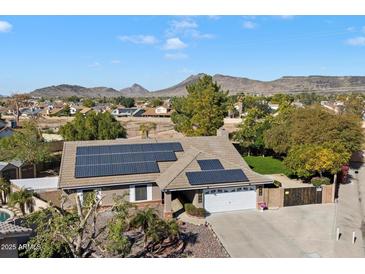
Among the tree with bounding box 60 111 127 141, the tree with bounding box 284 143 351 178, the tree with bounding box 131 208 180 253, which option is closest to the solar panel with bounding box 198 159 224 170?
the tree with bounding box 131 208 180 253

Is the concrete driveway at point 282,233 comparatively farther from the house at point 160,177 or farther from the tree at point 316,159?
the tree at point 316,159

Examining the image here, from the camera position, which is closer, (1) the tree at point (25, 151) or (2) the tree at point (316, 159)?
(2) the tree at point (316, 159)

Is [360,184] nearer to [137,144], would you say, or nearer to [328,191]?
[328,191]

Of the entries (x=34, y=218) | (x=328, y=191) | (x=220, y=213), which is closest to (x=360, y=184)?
(x=328, y=191)

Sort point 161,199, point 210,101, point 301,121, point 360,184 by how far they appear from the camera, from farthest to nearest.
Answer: point 210,101
point 301,121
point 360,184
point 161,199

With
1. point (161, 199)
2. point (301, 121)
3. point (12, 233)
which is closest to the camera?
point (12, 233)

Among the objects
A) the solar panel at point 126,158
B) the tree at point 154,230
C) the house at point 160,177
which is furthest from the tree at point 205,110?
the tree at point 154,230
